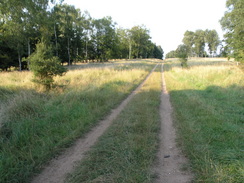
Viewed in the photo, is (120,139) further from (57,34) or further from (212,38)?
(212,38)

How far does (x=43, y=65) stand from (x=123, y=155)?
794 centimetres

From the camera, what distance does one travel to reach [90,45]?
1945 inches

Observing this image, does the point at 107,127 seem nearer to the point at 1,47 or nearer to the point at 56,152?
the point at 56,152

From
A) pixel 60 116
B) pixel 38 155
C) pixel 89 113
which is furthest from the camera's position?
pixel 89 113

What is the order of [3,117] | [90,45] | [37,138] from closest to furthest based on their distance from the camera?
[37,138], [3,117], [90,45]

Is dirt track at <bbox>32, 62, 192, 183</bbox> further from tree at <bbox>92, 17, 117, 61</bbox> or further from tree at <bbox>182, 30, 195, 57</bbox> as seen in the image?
tree at <bbox>182, 30, 195, 57</bbox>

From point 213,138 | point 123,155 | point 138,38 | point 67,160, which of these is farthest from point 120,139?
point 138,38

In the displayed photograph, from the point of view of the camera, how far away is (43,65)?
8.92 metres

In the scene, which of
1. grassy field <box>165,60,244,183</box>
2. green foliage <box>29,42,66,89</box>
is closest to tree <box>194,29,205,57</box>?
grassy field <box>165,60,244,183</box>

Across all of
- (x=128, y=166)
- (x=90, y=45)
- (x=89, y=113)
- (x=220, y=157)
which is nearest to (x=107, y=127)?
(x=89, y=113)

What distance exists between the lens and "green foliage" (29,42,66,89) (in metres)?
8.80

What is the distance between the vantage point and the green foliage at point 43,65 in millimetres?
8797

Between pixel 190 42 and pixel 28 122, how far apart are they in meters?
98.3

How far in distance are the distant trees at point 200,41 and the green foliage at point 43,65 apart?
83687mm
